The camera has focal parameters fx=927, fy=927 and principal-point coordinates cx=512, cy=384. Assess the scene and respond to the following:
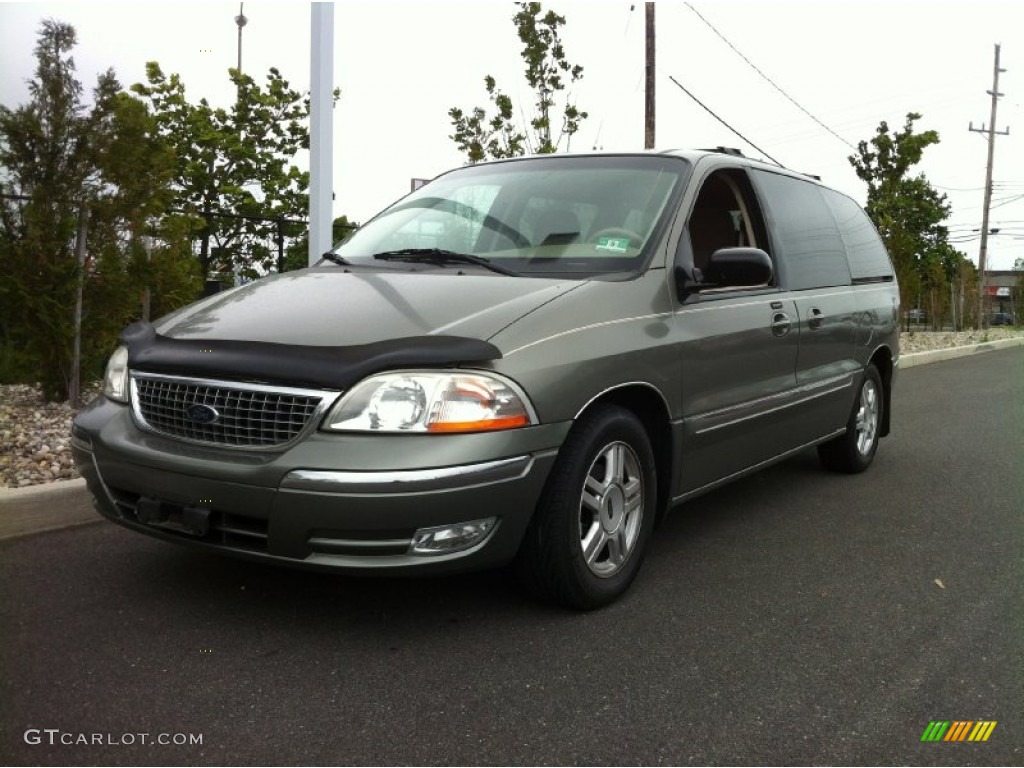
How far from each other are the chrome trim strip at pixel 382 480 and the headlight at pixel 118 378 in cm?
94

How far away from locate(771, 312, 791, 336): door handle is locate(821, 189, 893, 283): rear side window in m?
1.33

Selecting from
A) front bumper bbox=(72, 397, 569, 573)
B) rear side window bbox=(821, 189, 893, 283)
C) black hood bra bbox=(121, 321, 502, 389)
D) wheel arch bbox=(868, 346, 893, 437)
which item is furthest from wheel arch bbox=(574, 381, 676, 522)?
wheel arch bbox=(868, 346, 893, 437)

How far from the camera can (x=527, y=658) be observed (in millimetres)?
2957

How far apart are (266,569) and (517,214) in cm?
183

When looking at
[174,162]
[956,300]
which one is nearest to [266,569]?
[174,162]

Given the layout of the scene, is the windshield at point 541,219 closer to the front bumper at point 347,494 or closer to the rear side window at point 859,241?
the front bumper at point 347,494

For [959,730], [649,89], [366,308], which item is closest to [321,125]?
[366,308]

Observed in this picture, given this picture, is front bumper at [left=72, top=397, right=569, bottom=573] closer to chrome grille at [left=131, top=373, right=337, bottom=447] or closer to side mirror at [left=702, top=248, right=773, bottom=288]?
chrome grille at [left=131, top=373, right=337, bottom=447]

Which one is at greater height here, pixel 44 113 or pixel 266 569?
pixel 44 113

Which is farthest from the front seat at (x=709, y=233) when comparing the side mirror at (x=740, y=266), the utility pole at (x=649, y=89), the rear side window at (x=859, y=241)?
the utility pole at (x=649, y=89)

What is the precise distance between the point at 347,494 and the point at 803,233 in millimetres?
3346

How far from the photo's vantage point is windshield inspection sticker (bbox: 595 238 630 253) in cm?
374

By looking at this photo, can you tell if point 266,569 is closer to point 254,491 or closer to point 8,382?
point 254,491

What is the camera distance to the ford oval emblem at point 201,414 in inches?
116
